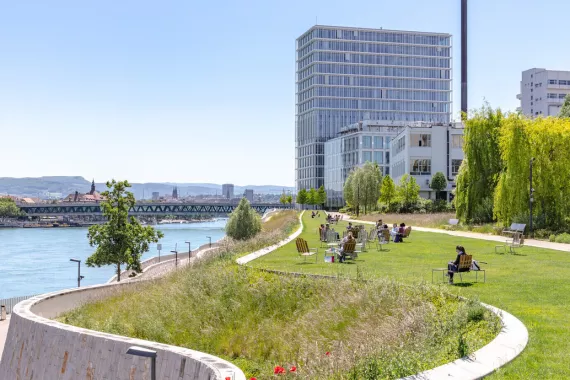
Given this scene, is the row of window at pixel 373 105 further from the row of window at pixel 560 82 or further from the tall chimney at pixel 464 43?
the tall chimney at pixel 464 43

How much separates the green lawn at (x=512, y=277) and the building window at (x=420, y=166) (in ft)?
168

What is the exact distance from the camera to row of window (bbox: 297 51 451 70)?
15788 cm

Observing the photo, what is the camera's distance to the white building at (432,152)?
8125 centimetres

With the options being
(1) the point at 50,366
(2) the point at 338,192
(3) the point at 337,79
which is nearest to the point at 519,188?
(1) the point at 50,366

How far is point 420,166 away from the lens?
83375mm

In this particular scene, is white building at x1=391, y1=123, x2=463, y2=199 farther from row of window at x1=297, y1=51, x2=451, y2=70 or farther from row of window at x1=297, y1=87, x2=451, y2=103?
row of window at x1=297, y1=51, x2=451, y2=70

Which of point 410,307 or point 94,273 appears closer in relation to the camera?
point 410,307

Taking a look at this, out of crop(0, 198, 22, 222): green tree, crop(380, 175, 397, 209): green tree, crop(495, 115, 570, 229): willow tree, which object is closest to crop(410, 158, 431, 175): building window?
crop(380, 175, 397, 209): green tree

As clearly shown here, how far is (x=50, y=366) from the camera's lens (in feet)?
44.5

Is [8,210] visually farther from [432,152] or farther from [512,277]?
[512,277]

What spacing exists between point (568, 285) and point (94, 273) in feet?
191

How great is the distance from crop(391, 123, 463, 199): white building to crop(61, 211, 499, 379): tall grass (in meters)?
64.5

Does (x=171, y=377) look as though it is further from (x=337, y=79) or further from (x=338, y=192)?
(x=337, y=79)

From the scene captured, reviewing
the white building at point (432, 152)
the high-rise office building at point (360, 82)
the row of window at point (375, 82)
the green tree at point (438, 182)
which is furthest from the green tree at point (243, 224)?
the row of window at point (375, 82)
